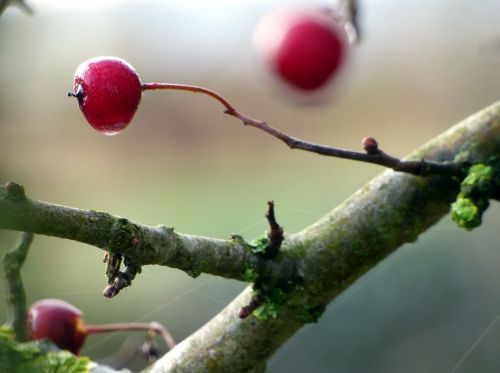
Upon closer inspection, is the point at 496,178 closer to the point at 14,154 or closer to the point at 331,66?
the point at 331,66

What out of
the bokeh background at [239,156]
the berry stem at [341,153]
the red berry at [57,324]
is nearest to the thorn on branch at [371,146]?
the berry stem at [341,153]

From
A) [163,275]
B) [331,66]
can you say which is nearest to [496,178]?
[331,66]

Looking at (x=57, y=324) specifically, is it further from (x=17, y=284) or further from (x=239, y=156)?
(x=239, y=156)

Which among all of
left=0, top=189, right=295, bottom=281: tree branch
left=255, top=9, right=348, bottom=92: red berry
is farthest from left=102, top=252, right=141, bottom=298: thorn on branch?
left=255, top=9, right=348, bottom=92: red berry

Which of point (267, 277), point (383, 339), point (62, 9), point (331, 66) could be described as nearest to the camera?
point (267, 277)

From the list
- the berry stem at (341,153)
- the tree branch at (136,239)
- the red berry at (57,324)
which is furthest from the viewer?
the red berry at (57,324)

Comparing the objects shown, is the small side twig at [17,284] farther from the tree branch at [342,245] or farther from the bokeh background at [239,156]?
the bokeh background at [239,156]
